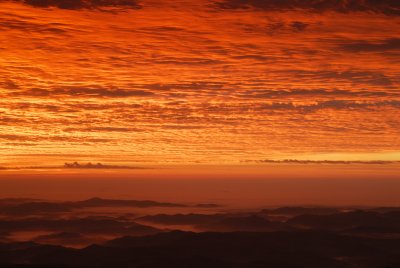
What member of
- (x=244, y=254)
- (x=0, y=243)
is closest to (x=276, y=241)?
(x=244, y=254)

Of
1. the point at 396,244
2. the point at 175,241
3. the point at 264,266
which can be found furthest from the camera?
the point at 396,244

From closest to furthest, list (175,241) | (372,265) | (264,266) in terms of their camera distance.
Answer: (264,266)
(372,265)
(175,241)

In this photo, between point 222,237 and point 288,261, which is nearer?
point 288,261

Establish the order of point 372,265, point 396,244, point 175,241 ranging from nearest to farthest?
1. point 372,265
2. point 175,241
3. point 396,244

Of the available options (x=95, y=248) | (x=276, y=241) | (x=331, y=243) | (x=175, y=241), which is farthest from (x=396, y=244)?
(x=95, y=248)

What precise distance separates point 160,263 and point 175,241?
981 inches

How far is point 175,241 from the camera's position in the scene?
168 meters

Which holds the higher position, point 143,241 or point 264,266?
point 264,266

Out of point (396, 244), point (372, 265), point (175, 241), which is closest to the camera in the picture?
point (372, 265)

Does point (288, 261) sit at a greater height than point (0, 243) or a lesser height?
greater

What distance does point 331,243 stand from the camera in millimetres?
178000

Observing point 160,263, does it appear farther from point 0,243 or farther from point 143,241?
point 0,243

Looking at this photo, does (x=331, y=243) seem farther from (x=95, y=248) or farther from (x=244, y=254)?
(x=95, y=248)

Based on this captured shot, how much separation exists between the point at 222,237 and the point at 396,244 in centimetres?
5386
